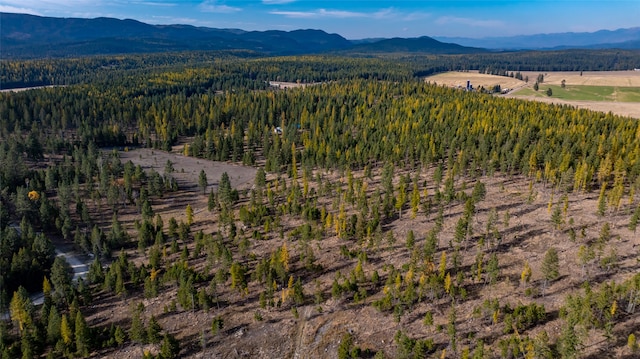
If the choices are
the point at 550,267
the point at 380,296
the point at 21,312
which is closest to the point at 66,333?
the point at 21,312

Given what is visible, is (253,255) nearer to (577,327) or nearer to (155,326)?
(155,326)

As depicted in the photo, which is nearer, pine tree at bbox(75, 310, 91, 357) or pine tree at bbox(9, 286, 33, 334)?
pine tree at bbox(75, 310, 91, 357)

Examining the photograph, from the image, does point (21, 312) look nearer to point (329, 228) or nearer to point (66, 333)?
point (66, 333)

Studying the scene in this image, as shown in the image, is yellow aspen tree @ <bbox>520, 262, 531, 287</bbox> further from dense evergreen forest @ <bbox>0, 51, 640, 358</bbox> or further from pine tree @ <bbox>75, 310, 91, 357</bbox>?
pine tree @ <bbox>75, 310, 91, 357</bbox>

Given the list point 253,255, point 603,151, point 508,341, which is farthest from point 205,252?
point 603,151

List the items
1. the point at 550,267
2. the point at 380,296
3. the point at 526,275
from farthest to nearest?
the point at 380,296, the point at 526,275, the point at 550,267

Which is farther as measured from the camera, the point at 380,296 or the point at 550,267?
the point at 380,296

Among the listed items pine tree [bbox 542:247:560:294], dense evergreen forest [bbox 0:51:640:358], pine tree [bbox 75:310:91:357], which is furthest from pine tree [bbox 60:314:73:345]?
pine tree [bbox 542:247:560:294]

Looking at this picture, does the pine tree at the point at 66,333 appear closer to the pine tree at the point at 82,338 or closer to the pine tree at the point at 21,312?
the pine tree at the point at 82,338
